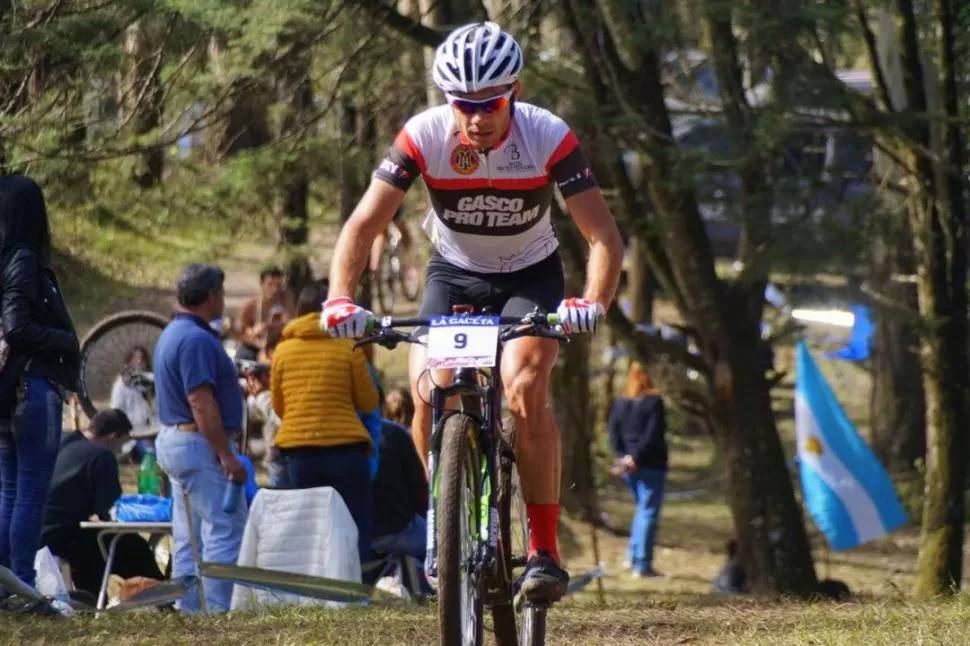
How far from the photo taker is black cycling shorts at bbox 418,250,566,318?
595cm

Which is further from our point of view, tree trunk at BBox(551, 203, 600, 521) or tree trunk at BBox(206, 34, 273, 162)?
tree trunk at BBox(551, 203, 600, 521)

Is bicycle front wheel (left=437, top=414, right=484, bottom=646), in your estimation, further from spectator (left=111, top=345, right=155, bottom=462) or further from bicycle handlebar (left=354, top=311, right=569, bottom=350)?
spectator (left=111, top=345, right=155, bottom=462)

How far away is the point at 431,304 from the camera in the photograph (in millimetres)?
5891

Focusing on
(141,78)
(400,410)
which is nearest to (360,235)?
(141,78)

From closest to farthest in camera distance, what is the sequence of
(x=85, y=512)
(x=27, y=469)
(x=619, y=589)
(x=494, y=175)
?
1. (x=494, y=175)
2. (x=27, y=469)
3. (x=85, y=512)
4. (x=619, y=589)

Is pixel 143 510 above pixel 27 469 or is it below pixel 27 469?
below

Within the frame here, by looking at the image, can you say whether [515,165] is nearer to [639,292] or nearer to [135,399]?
[135,399]

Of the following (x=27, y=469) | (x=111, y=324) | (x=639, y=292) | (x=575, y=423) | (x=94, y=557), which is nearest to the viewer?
(x=27, y=469)

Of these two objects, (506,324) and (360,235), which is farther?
(360,235)

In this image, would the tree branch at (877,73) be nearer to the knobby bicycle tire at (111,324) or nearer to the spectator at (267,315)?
the spectator at (267,315)

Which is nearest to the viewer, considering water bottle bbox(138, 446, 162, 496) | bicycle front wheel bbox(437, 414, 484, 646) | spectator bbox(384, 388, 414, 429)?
bicycle front wheel bbox(437, 414, 484, 646)

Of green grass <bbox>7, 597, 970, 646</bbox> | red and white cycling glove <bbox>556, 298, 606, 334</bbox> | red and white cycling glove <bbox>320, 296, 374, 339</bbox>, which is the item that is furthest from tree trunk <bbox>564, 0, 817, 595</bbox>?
red and white cycling glove <bbox>320, 296, 374, 339</bbox>

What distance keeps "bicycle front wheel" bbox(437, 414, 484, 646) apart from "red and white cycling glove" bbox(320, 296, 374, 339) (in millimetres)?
420

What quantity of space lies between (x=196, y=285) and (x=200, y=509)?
4.02 feet
